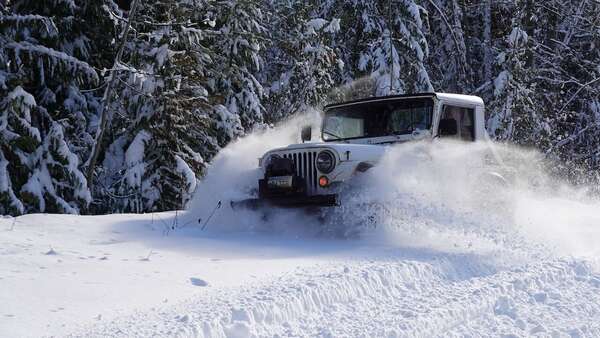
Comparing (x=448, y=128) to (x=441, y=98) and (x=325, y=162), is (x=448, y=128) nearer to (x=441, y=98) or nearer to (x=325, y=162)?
(x=441, y=98)

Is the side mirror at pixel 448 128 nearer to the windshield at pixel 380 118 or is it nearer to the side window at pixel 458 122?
the side window at pixel 458 122

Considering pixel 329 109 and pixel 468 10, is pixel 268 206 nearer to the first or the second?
pixel 329 109

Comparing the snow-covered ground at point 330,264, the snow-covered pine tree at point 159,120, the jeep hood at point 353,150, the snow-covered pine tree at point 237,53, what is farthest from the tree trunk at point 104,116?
the jeep hood at point 353,150

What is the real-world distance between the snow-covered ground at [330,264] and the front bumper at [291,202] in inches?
6.7

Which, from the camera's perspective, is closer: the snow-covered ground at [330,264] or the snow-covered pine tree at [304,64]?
the snow-covered ground at [330,264]

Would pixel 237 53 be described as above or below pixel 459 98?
above

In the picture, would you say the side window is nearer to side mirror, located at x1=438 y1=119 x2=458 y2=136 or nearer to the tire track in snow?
side mirror, located at x1=438 y1=119 x2=458 y2=136

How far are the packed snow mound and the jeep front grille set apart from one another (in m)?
0.36

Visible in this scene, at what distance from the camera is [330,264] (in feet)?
18.1

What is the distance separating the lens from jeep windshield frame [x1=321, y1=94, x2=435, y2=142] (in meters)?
8.53

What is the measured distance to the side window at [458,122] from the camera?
8.41 meters

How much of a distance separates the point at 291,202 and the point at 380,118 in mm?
2111

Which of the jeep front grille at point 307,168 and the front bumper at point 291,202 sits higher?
the jeep front grille at point 307,168

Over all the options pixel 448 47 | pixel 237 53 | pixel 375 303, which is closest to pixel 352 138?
pixel 375 303
